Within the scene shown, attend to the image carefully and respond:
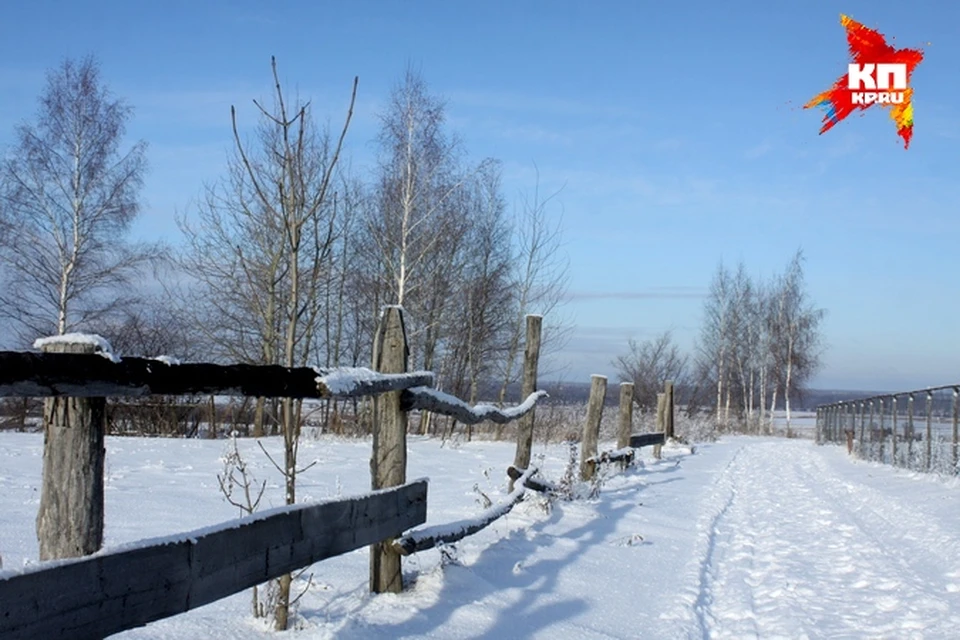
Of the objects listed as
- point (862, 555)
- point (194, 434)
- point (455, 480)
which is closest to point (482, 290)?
point (194, 434)

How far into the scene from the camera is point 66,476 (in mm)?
2314

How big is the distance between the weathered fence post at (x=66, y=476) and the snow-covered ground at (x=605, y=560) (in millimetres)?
1275

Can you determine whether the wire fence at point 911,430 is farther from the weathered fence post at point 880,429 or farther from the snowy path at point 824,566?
the snowy path at point 824,566

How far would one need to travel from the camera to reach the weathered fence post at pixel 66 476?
7.59 ft

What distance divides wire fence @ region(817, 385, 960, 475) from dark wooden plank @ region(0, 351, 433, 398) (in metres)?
13.3

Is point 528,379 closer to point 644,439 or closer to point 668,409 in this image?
point 644,439

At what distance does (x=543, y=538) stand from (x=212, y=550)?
4660mm

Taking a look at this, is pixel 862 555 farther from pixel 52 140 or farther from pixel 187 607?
pixel 52 140

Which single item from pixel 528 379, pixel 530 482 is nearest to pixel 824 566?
pixel 530 482

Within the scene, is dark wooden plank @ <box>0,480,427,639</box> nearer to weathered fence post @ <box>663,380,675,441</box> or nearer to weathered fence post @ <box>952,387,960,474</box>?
weathered fence post @ <box>952,387,960,474</box>

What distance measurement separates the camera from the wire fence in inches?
556

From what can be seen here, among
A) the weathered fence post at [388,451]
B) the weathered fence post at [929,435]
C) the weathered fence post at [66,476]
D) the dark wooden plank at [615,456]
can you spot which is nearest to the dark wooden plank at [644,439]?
the dark wooden plank at [615,456]

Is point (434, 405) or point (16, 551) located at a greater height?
point (434, 405)

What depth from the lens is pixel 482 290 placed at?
27.9 metres
